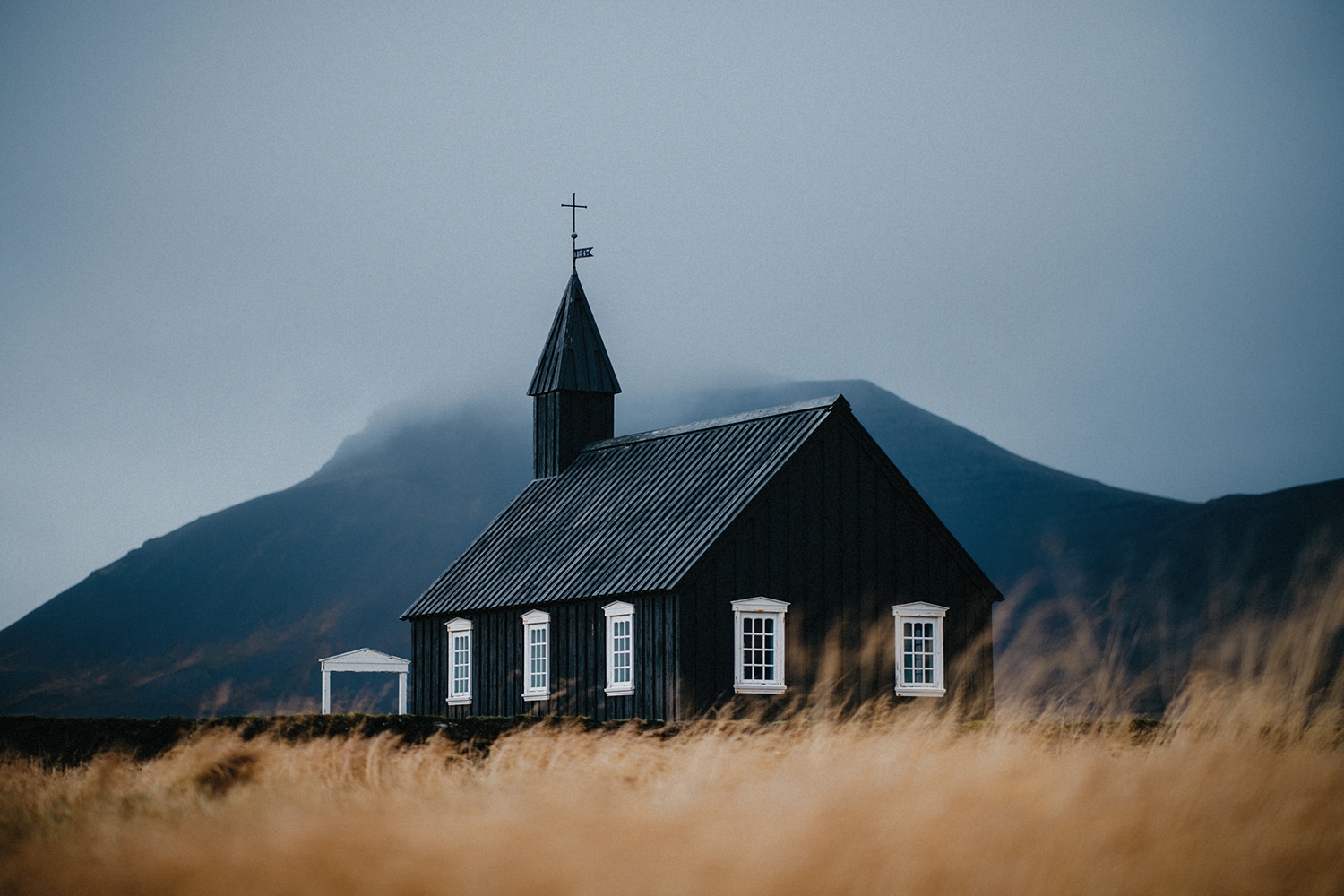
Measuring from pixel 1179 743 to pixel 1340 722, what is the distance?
1.47 meters

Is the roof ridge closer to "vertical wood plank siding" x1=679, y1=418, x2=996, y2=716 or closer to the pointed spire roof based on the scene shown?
"vertical wood plank siding" x1=679, y1=418, x2=996, y2=716

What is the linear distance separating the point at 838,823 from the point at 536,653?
2114cm

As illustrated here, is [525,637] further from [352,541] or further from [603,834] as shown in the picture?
[352,541]

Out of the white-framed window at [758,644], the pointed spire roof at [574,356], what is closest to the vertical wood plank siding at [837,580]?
the white-framed window at [758,644]

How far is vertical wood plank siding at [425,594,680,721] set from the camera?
24.2 m

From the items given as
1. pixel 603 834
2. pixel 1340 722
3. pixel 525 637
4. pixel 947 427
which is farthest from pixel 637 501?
pixel 947 427

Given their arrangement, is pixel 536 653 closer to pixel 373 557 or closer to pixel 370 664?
pixel 370 664

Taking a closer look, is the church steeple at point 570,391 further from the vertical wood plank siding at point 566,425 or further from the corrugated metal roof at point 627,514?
the corrugated metal roof at point 627,514

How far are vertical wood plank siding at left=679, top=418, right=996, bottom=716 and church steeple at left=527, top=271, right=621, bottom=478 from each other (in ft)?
28.9

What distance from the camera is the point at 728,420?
1112 inches

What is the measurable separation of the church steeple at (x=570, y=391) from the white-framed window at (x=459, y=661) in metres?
4.42

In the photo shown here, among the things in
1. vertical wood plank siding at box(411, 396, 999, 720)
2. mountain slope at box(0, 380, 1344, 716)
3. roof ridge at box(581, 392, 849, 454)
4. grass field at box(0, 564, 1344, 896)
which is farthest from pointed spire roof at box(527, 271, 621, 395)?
mountain slope at box(0, 380, 1344, 716)

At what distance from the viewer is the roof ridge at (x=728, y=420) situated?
26344 mm

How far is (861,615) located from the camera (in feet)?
85.0
